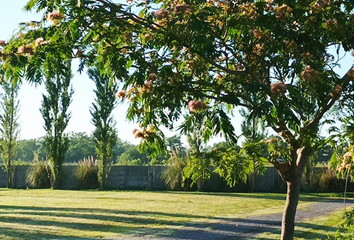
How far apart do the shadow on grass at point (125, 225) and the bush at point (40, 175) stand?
12896 mm

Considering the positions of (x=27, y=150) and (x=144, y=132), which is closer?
(x=144, y=132)

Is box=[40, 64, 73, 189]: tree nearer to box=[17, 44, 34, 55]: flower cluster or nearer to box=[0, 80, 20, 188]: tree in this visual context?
box=[0, 80, 20, 188]: tree

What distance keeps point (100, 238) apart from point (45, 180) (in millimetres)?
18107

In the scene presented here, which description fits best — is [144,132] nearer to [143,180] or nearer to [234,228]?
[234,228]

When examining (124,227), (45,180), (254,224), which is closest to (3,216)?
(124,227)

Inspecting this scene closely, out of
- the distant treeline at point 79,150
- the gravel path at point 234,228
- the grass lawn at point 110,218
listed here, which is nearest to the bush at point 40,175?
the grass lawn at point 110,218

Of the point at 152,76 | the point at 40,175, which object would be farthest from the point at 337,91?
the point at 40,175

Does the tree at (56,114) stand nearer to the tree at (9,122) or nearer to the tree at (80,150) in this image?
the tree at (9,122)

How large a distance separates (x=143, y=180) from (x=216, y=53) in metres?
19.9

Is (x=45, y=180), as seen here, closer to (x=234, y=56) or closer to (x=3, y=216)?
(x=3, y=216)

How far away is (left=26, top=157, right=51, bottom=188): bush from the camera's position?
25484mm

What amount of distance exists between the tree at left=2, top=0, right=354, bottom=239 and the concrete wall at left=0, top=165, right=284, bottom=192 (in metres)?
17.3

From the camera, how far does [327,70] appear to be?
5.39 m

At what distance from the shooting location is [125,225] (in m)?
10.0
